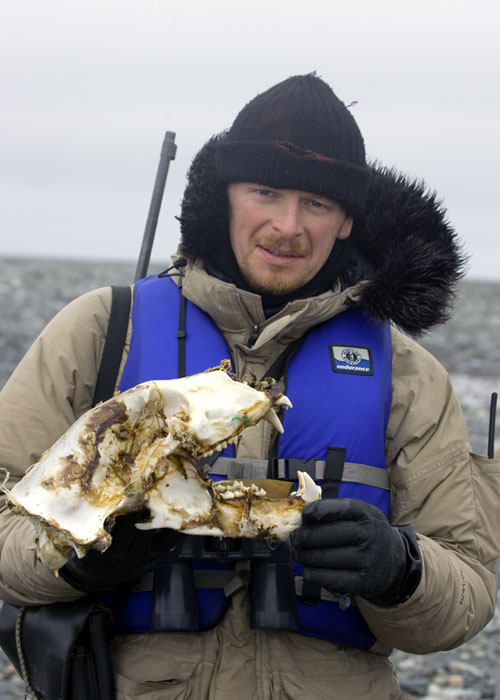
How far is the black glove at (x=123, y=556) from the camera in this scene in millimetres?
3240

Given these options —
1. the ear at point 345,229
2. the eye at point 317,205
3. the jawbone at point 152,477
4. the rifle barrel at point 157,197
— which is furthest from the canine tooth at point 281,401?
the rifle barrel at point 157,197

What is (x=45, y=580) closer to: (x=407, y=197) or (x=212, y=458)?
(x=212, y=458)

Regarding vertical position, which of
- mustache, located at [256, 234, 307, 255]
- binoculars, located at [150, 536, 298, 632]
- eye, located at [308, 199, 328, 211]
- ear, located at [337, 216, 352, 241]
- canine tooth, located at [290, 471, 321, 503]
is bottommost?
binoculars, located at [150, 536, 298, 632]

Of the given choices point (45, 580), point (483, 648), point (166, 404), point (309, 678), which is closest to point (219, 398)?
point (166, 404)

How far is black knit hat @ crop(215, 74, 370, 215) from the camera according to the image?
4277mm

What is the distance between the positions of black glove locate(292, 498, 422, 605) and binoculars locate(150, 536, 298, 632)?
12.8 inches

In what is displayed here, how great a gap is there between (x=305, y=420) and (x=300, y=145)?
132cm

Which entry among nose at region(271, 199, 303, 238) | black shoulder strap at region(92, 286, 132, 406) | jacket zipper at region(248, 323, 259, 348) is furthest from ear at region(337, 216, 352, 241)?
black shoulder strap at region(92, 286, 132, 406)

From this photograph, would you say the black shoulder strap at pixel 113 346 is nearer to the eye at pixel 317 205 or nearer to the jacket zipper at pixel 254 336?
the jacket zipper at pixel 254 336

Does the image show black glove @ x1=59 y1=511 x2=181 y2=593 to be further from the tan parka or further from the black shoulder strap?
the black shoulder strap

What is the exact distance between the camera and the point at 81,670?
3.73 m

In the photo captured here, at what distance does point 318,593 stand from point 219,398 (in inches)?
43.7

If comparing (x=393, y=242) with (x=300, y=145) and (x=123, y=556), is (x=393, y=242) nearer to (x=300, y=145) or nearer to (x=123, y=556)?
(x=300, y=145)

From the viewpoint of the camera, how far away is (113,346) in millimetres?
4105
